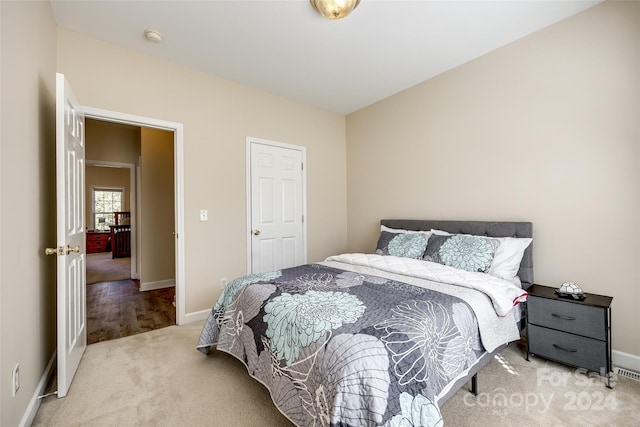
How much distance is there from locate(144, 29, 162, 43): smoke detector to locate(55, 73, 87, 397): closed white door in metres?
Answer: 0.85

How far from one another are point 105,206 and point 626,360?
11.6 m

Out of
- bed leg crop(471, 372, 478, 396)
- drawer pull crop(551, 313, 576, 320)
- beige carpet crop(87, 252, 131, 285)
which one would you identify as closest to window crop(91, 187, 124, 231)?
beige carpet crop(87, 252, 131, 285)

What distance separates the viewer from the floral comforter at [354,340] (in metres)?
1.12

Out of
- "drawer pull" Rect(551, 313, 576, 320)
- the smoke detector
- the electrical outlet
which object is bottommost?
the electrical outlet

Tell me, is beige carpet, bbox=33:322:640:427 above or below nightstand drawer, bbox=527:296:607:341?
below

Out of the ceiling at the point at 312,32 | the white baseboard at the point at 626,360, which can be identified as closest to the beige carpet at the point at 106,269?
the ceiling at the point at 312,32

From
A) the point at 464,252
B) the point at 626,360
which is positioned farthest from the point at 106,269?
the point at 626,360

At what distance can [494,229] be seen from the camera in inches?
103

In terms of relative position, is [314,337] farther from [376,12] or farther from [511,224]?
[376,12]

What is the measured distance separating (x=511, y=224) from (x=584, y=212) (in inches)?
19.0

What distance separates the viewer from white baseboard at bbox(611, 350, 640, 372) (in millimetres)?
1989

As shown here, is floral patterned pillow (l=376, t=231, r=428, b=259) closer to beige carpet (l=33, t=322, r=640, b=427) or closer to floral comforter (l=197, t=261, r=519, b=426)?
floral comforter (l=197, t=261, r=519, b=426)

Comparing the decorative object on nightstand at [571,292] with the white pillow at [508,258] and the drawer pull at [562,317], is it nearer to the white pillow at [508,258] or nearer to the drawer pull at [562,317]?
the drawer pull at [562,317]

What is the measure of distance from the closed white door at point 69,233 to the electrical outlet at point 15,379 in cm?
27
